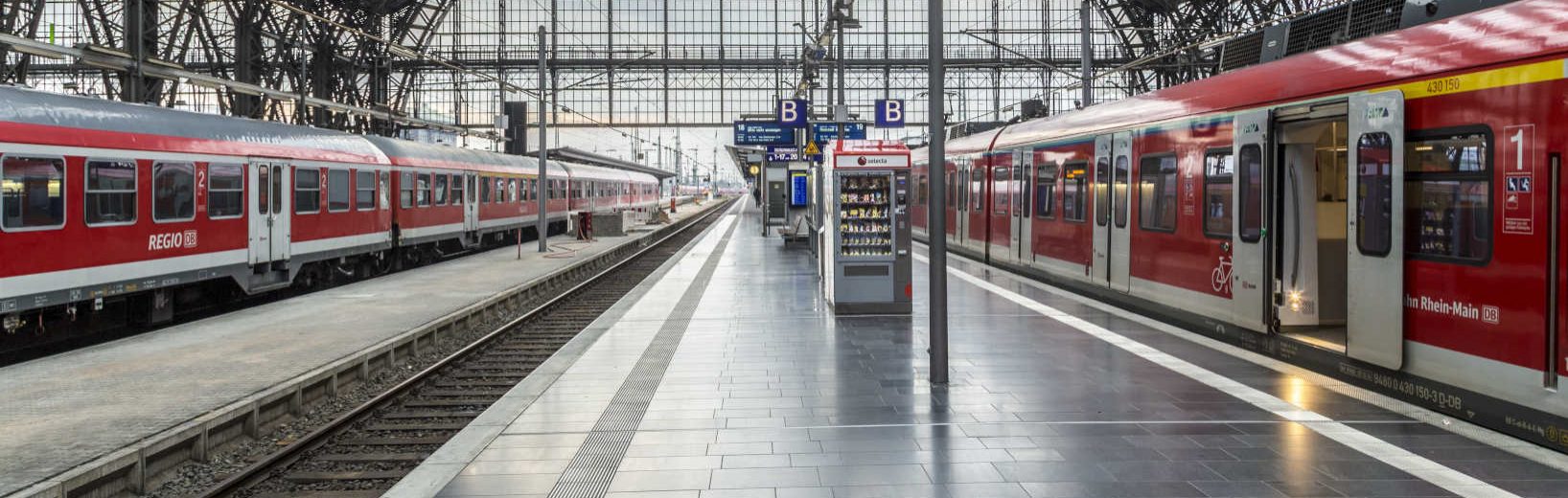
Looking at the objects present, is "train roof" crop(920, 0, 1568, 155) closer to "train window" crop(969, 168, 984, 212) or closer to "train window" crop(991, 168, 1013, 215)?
"train window" crop(991, 168, 1013, 215)

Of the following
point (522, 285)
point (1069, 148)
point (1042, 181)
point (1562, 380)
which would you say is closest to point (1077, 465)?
point (1562, 380)

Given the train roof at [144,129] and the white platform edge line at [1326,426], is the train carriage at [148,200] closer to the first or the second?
the train roof at [144,129]

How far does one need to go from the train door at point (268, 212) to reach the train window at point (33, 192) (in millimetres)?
4955

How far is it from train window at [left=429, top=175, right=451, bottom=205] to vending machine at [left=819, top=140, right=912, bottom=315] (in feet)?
51.2

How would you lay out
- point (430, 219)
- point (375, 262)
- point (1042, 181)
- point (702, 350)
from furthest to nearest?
1. point (430, 219)
2. point (375, 262)
3. point (1042, 181)
4. point (702, 350)

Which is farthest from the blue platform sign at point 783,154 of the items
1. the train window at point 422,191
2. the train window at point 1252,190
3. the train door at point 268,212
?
the train window at point 1252,190

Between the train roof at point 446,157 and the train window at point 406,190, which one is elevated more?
the train roof at point 446,157

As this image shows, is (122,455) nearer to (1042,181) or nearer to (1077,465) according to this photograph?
(1077,465)

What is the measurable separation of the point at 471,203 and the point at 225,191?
1454cm

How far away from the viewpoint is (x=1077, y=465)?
7160 millimetres

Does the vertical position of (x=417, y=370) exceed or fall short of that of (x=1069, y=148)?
it falls short

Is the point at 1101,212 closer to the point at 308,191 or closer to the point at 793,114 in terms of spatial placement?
the point at 793,114

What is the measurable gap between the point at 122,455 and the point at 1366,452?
8309 millimetres

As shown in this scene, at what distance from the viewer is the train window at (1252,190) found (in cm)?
1130
